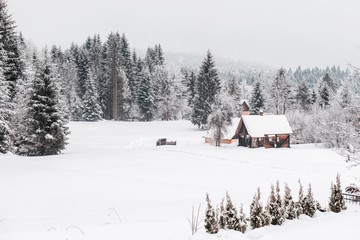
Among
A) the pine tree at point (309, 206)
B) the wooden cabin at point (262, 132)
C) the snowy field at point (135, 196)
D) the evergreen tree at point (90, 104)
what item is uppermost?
the evergreen tree at point (90, 104)

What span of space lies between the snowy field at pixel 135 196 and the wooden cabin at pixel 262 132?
15.5 metres

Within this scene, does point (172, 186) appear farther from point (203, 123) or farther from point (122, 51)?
point (122, 51)

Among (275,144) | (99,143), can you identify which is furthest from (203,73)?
(99,143)

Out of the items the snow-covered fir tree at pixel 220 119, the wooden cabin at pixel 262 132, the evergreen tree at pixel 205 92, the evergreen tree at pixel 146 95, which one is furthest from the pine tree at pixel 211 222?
the evergreen tree at pixel 146 95

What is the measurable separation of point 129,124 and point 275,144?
3247cm

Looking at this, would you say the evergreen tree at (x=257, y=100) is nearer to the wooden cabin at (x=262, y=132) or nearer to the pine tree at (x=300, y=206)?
the wooden cabin at (x=262, y=132)

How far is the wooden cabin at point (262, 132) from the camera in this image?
163 ft

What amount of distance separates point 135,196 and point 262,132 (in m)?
37.1

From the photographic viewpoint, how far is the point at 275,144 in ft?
167

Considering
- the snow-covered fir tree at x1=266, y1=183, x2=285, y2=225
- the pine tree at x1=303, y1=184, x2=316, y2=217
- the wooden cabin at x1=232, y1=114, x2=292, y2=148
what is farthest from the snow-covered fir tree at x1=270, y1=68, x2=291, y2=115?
the snow-covered fir tree at x1=266, y1=183, x2=285, y2=225

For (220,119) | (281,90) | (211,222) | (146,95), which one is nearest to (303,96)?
(281,90)

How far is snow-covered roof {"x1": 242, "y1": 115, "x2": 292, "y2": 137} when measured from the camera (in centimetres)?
4995

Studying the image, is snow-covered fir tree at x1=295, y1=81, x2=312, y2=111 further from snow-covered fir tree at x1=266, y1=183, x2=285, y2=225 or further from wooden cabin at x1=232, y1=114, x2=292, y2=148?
snow-covered fir tree at x1=266, y1=183, x2=285, y2=225

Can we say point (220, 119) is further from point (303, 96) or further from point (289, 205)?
point (303, 96)
